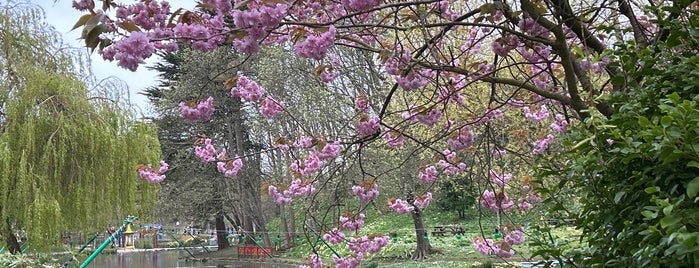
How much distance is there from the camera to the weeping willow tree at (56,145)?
6.83m

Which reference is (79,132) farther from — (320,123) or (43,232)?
(320,123)

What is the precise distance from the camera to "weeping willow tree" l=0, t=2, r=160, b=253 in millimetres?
6832

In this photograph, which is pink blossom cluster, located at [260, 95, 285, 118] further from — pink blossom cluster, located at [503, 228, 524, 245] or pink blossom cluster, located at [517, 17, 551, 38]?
pink blossom cluster, located at [517, 17, 551, 38]

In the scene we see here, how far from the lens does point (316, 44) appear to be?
2557 millimetres

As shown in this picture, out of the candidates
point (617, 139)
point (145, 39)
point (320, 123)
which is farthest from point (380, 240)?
point (320, 123)

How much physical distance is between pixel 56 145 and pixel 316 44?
5917 mm

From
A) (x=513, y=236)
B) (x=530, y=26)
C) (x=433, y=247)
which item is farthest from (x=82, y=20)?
(x=433, y=247)

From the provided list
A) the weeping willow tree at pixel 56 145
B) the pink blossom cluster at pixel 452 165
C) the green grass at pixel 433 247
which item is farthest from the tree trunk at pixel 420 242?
the pink blossom cluster at pixel 452 165

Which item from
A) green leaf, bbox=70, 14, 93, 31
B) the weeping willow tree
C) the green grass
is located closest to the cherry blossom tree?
green leaf, bbox=70, 14, 93, 31

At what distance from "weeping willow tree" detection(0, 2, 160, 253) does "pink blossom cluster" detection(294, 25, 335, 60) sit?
211 inches

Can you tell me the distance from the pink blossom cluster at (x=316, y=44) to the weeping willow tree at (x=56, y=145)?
5371mm

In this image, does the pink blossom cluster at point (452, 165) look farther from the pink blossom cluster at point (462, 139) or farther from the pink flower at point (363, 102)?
the pink flower at point (363, 102)

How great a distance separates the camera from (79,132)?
7.47 m

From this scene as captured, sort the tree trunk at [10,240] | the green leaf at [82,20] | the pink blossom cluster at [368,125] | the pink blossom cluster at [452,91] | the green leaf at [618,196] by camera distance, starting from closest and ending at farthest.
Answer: the green leaf at [618,196] < the green leaf at [82,20] < the pink blossom cluster at [452,91] < the pink blossom cluster at [368,125] < the tree trunk at [10,240]
